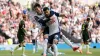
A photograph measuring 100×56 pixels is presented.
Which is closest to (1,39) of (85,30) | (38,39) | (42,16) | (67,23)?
(38,39)

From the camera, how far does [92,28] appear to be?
99.9 feet

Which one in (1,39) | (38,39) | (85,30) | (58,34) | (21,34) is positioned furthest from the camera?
(1,39)

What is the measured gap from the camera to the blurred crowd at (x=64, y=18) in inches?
1113

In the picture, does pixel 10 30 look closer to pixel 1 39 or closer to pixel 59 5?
pixel 1 39

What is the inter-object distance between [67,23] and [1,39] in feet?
19.4

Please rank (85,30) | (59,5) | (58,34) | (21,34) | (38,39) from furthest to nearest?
(59,5), (38,39), (85,30), (21,34), (58,34)

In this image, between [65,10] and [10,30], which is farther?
[65,10]

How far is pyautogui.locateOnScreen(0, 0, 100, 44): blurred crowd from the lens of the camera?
92.7ft

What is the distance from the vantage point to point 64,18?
3077 centimetres

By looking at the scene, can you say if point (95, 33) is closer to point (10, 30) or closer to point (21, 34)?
point (10, 30)

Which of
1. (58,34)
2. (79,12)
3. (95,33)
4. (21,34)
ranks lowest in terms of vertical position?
(58,34)

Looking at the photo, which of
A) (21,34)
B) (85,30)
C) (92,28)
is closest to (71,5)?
(92,28)

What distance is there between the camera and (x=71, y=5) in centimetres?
3195

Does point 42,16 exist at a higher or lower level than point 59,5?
lower
